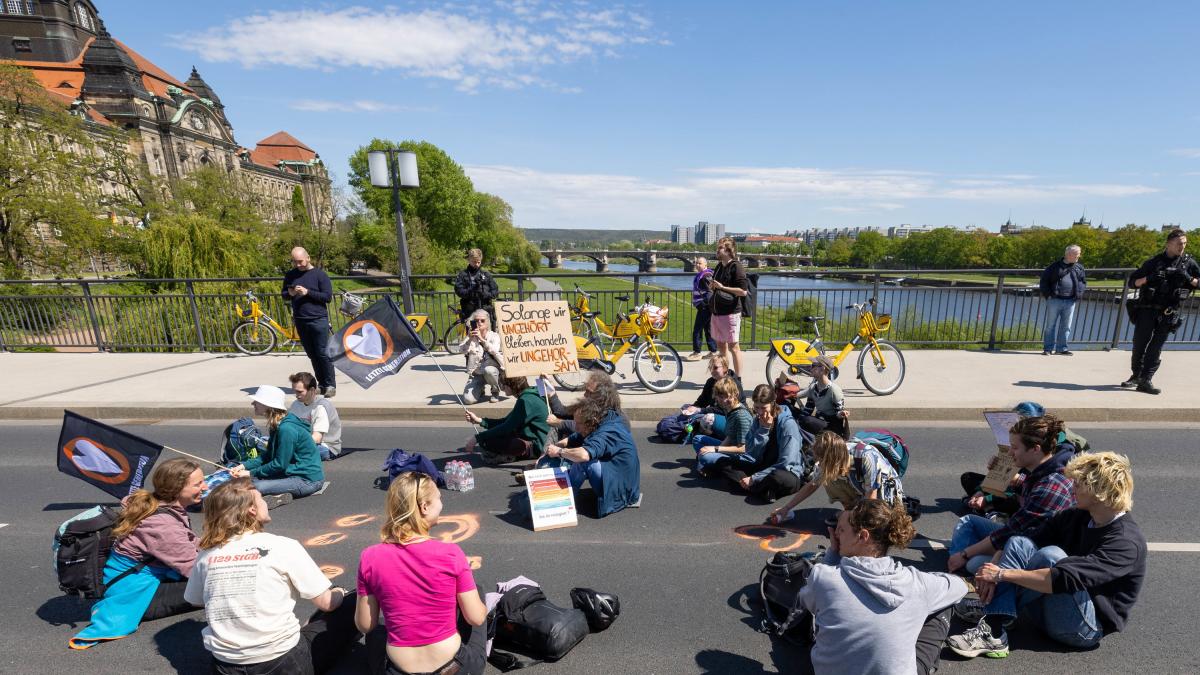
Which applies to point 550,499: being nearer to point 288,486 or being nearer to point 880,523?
point 288,486

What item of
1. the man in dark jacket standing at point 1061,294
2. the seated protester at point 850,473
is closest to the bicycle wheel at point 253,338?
the seated protester at point 850,473

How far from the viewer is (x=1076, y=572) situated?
2795mm

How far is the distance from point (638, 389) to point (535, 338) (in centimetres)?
235

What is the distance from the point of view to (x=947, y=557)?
3.99 meters

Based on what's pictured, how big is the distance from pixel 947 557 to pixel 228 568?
4478 mm

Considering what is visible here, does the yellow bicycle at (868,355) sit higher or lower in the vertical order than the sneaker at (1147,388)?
higher

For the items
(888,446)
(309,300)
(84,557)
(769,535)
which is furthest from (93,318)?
(888,446)

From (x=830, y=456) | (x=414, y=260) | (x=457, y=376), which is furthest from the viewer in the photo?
(x=414, y=260)

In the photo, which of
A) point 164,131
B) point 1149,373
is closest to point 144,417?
point 1149,373

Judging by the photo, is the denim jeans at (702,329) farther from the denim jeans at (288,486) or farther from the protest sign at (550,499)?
the denim jeans at (288,486)

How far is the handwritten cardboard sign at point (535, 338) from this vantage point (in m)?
6.61

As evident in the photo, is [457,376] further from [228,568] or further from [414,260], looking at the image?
[414,260]

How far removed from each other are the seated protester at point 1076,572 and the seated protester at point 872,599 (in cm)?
57

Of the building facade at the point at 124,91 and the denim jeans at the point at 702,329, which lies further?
the building facade at the point at 124,91
